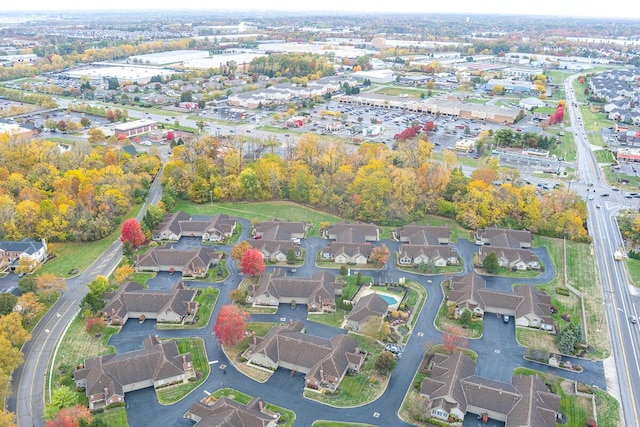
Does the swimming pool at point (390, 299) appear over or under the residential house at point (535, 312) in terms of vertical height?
under

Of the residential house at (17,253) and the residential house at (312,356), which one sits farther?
the residential house at (17,253)

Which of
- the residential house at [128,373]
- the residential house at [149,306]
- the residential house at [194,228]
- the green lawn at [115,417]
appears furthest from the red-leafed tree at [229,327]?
the residential house at [194,228]

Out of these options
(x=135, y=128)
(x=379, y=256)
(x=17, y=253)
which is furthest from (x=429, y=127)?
(x=17, y=253)

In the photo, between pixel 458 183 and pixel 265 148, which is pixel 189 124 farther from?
pixel 458 183

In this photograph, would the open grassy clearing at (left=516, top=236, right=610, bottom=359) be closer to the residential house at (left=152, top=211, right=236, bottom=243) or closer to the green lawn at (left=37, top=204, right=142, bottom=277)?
the residential house at (left=152, top=211, right=236, bottom=243)

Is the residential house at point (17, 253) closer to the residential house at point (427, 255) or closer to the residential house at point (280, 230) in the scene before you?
the residential house at point (280, 230)

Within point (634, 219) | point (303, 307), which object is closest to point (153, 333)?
point (303, 307)
